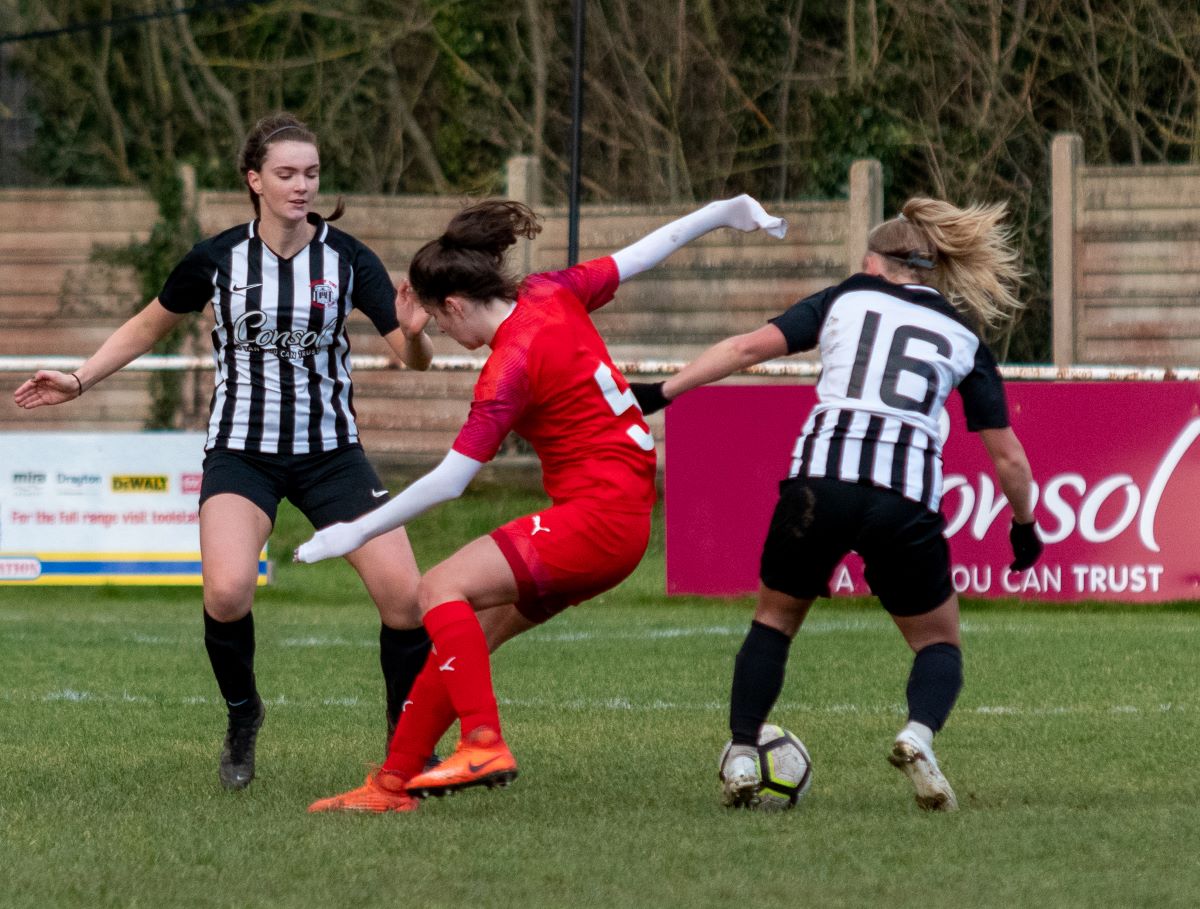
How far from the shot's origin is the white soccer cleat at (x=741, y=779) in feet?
17.0

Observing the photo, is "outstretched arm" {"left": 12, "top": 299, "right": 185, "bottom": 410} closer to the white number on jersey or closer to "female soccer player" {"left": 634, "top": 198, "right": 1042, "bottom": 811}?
the white number on jersey

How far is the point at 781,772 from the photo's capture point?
520 centimetres

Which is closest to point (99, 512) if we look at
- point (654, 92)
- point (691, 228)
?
point (691, 228)

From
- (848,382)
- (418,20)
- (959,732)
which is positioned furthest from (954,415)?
(418,20)

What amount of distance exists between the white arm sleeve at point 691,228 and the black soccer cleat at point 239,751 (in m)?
1.67

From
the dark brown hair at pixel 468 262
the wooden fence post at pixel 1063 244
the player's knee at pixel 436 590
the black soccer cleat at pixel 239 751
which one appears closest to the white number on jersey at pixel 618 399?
the dark brown hair at pixel 468 262

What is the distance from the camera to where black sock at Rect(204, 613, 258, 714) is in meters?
5.64

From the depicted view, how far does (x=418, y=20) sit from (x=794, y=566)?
16.0 meters

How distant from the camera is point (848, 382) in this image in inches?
203

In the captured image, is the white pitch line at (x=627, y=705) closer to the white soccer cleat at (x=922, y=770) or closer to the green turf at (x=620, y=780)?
the green turf at (x=620, y=780)

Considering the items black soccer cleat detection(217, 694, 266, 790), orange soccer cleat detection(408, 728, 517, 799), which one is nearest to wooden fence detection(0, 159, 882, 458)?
black soccer cleat detection(217, 694, 266, 790)

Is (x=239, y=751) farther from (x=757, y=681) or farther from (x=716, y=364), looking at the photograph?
(x=716, y=364)

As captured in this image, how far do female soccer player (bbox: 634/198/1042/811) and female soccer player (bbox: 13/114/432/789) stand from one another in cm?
101

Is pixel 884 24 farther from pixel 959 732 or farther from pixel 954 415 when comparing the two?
pixel 959 732
